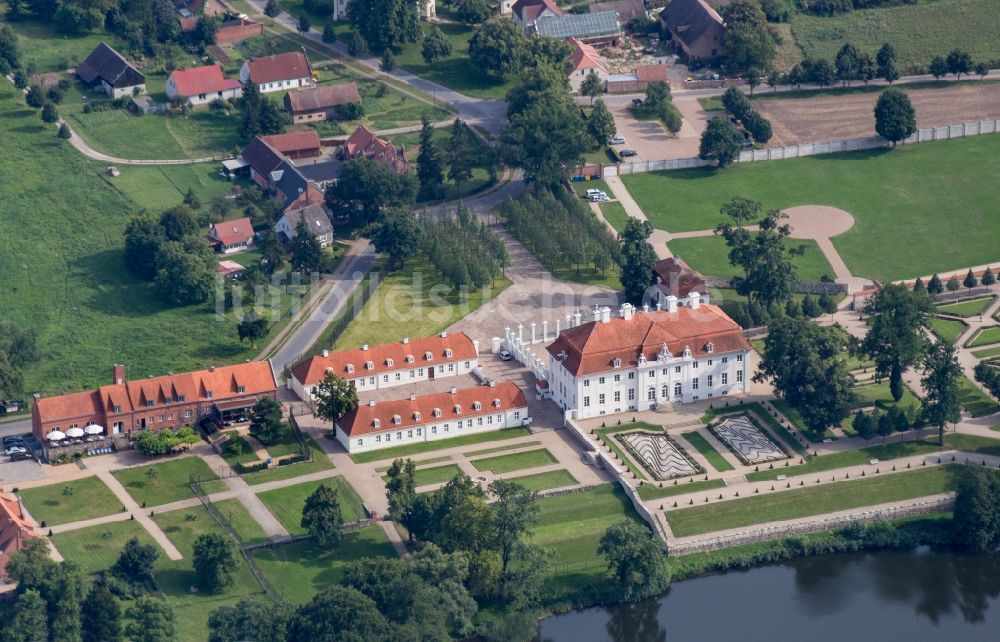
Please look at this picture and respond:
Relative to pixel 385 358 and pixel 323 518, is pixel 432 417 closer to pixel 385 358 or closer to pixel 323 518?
pixel 385 358

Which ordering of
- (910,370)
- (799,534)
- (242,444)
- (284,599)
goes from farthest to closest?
1. (910,370)
2. (242,444)
3. (799,534)
4. (284,599)

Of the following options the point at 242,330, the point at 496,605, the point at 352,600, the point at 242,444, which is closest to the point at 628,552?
the point at 496,605

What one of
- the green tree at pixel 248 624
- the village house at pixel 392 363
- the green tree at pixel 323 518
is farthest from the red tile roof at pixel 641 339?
the green tree at pixel 248 624

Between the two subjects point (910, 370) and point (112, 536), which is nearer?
point (112, 536)

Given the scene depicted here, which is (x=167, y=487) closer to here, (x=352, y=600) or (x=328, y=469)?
(x=328, y=469)

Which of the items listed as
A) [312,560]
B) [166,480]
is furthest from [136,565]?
[166,480]

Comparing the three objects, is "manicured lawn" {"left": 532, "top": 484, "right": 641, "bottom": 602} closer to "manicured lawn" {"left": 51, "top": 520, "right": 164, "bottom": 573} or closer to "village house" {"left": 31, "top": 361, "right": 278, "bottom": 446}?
"village house" {"left": 31, "top": 361, "right": 278, "bottom": 446}
